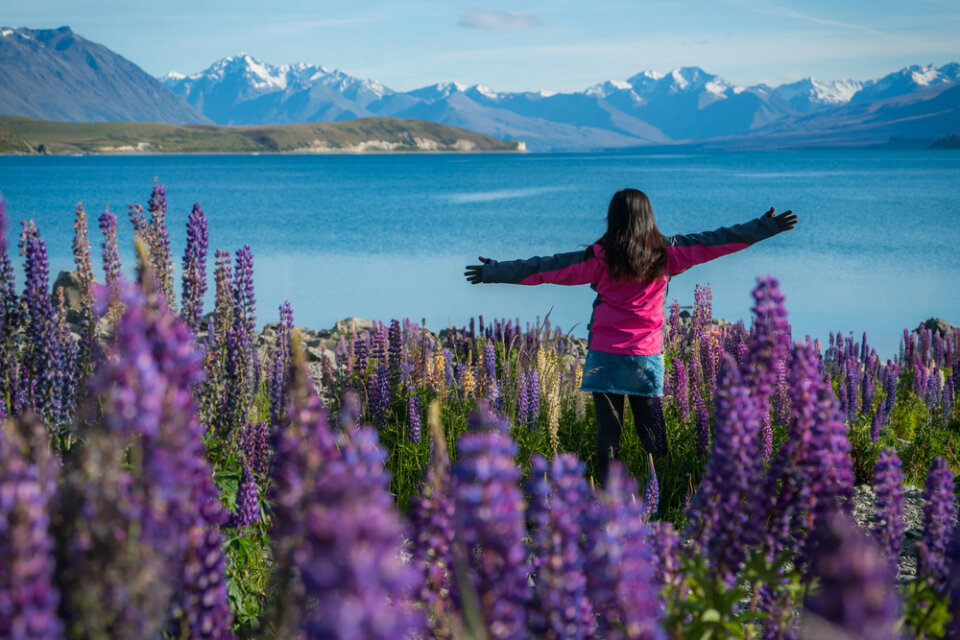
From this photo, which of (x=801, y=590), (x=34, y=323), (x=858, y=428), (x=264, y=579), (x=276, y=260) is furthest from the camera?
(x=276, y=260)

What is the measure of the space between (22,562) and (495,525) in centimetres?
92

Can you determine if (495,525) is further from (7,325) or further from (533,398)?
(533,398)

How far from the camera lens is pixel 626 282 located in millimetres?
7160

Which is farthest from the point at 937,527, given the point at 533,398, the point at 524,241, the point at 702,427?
the point at 524,241

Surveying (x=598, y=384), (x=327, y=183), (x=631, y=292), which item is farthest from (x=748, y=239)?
(x=327, y=183)

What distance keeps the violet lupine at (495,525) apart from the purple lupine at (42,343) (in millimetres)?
4656

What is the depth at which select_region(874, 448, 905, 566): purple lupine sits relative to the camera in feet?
8.99

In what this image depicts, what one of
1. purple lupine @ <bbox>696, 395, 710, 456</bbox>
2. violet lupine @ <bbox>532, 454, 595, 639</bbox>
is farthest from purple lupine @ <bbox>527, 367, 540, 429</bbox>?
violet lupine @ <bbox>532, 454, 595, 639</bbox>

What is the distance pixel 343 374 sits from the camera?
353 inches

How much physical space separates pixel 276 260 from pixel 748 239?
109 ft

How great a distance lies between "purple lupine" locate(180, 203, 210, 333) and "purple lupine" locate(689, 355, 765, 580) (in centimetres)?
430

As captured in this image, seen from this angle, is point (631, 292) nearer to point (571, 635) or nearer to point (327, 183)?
point (571, 635)

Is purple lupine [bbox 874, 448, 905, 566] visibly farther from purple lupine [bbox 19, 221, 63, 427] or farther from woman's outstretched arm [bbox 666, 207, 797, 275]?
purple lupine [bbox 19, 221, 63, 427]

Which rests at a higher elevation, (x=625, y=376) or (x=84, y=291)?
(x=84, y=291)
